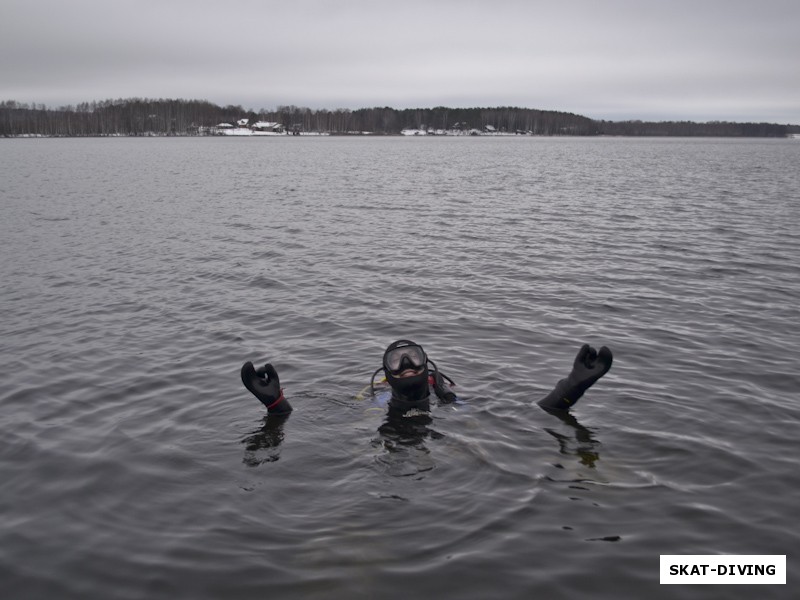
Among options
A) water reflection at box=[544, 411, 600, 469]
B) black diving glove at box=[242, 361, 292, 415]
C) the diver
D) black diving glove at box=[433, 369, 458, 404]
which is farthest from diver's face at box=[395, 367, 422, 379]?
water reflection at box=[544, 411, 600, 469]

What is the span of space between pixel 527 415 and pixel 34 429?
265 inches

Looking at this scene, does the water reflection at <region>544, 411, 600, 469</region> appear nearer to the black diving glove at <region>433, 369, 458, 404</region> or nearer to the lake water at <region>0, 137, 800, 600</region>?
the lake water at <region>0, 137, 800, 600</region>

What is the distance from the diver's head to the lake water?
54 cm

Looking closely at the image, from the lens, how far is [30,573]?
5785 mm

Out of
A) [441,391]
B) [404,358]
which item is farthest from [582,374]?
[404,358]

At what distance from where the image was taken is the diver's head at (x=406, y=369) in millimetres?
8828

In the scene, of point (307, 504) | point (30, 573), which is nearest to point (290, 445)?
point (307, 504)

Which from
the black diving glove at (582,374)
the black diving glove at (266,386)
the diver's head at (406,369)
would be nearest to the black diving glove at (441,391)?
the diver's head at (406,369)

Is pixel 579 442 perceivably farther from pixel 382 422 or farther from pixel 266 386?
pixel 266 386

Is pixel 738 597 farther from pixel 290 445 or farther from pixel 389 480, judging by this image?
pixel 290 445

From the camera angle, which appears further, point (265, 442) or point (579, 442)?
point (265, 442)

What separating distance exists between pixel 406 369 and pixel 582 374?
232 cm

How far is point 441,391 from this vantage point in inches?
370

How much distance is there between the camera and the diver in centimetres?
842
